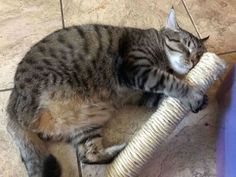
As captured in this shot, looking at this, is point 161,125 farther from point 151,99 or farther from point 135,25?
point 135,25

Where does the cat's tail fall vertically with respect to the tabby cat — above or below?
below

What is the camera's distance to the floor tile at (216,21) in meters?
1.63

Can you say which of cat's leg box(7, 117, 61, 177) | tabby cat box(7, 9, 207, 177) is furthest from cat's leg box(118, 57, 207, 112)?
cat's leg box(7, 117, 61, 177)

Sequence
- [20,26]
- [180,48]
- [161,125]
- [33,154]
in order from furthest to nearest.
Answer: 1. [20,26]
2. [180,48]
3. [33,154]
4. [161,125]

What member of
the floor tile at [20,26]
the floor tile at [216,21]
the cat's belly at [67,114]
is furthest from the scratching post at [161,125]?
the floor tile at [20,26]

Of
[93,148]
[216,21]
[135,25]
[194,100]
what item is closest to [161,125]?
[194,100]

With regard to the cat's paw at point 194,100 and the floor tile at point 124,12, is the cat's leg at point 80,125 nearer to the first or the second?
the cat's paw at point 194,100

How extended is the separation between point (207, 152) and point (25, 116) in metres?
0.65

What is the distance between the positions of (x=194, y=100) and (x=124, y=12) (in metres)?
0.73

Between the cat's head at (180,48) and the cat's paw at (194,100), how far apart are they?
0.14 metres

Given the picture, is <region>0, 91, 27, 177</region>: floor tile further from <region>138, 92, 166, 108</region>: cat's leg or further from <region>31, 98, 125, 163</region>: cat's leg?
<region>138, 92, 166, 108</region>: cat's leg

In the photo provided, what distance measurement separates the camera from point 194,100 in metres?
1.18

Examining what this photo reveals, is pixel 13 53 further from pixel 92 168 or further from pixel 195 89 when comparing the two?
pixel 195 89

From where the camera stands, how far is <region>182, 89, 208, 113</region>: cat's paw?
1.14 metres
